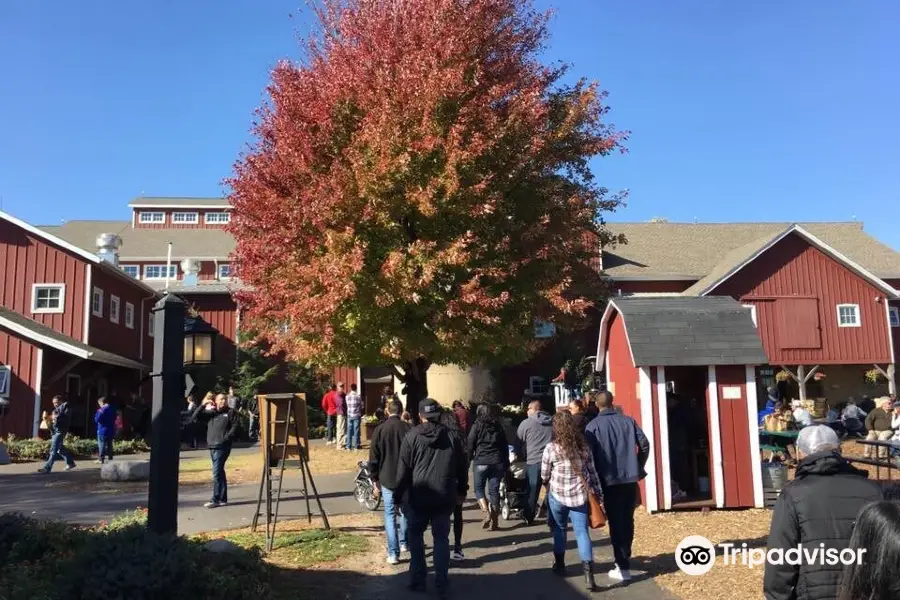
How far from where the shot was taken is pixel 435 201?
37.4 feet

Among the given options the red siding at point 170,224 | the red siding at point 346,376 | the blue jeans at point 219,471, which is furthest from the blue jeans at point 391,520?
the red siding at point 170,224

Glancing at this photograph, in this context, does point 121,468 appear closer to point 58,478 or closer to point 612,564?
point 58,478

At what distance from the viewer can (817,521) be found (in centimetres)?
338

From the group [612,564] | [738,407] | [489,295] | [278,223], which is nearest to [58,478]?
[278,223]

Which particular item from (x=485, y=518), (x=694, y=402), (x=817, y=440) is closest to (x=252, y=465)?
(x=485, y=518)

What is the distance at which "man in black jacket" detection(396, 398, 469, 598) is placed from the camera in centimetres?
655

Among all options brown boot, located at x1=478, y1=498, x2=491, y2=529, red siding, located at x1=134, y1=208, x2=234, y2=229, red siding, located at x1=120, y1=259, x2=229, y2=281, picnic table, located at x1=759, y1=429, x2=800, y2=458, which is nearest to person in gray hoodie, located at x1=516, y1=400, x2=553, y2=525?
brown boot, located at x1=478, y1=498, x2=491, y2=529

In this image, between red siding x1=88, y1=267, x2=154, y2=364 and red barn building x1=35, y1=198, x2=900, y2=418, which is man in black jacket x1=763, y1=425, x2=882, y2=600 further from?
red siding x1=88, y1=267, x2=154, y2=364

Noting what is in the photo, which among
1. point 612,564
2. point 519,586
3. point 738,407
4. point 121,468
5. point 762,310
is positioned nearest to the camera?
point 519,586

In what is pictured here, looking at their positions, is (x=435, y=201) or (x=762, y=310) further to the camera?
(x=762, y=310)

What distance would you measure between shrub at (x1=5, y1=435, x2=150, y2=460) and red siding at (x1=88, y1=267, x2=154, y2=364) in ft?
16.5

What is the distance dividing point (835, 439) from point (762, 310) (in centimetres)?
2463

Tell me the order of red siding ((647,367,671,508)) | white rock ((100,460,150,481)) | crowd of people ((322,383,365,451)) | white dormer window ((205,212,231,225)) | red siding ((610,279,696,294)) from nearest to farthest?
red siding ((647,367,671,508)) → white rock ((100,460,150,481)) → crowd of people ((322,383,365,451)) → red siding ((610,279,696,294)) → white dormer window ((205,212,231,225))

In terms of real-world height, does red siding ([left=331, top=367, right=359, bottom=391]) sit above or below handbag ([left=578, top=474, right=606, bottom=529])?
above
